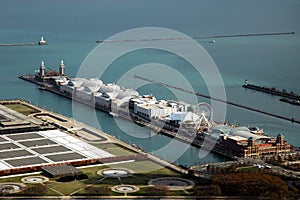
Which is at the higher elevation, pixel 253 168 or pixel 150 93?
pixel 150 93

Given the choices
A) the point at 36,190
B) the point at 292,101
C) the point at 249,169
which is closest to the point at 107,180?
the point at 36,190

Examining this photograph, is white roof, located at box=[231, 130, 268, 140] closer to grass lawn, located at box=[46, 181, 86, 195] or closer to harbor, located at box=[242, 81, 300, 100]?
grass lawn, located at box=[46, 181, 86, 195]

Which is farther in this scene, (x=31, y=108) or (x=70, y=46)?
(x=70, y=46)

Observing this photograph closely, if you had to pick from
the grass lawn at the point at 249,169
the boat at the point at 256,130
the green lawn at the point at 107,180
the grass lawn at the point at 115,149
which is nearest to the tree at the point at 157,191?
the green lawn at the point at 107,180

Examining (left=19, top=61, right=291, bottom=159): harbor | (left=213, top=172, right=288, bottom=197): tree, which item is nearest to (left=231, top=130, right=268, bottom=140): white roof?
(left=19, top=61, right=291, bottom=159): harbor

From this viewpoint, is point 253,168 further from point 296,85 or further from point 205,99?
point 296,85

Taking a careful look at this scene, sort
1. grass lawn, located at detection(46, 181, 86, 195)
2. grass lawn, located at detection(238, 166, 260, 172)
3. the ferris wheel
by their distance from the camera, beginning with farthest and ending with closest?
the ferris wheel < grass lawn, located at detection(238, 166, 260, 172) < grass lawn, located at detection(46, 181, 86, 195)

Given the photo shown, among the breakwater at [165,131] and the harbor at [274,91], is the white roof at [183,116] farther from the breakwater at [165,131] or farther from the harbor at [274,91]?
the harbor at [274,91]

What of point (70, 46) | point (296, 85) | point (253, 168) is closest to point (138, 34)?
point (70, 46)

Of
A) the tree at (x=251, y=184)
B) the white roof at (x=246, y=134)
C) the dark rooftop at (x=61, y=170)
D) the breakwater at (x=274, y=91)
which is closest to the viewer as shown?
the tree at (x=251, y=184)
